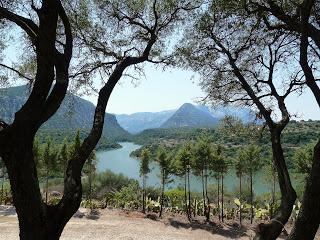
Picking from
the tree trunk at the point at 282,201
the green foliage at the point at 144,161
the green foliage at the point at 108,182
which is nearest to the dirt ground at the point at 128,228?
the green foliage at the point at 144,161

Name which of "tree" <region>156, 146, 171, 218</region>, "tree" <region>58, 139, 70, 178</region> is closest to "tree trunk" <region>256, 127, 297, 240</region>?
"tree" <region>156, 146, 171, 218</region>

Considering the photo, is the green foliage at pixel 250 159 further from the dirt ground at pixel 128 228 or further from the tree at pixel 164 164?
the tree at pixel 164 164

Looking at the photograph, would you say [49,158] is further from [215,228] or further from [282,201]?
[282,201]

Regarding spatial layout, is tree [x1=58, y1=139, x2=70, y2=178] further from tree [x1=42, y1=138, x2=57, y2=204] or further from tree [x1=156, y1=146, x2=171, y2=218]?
tree [x1=156, y1=146, x2=171, y2=218]

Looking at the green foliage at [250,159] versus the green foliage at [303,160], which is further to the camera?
the green foliage at [250,159]

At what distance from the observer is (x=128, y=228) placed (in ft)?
65.4

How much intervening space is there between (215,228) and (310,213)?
1853 centimetres

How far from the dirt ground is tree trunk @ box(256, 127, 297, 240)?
13.6 m

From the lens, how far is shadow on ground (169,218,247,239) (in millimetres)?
20794

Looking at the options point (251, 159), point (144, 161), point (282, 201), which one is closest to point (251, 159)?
point (251, 159)

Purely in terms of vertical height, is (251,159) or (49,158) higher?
(251,159)

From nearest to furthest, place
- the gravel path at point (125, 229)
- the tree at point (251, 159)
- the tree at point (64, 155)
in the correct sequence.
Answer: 1. the gravel path at point (125, 229)
2. the tree at point (251, 159)
3. the tree at point (64, 155)

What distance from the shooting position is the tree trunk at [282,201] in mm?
4328

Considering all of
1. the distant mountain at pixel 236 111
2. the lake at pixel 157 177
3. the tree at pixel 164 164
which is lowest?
the lake at pixel 157 177
